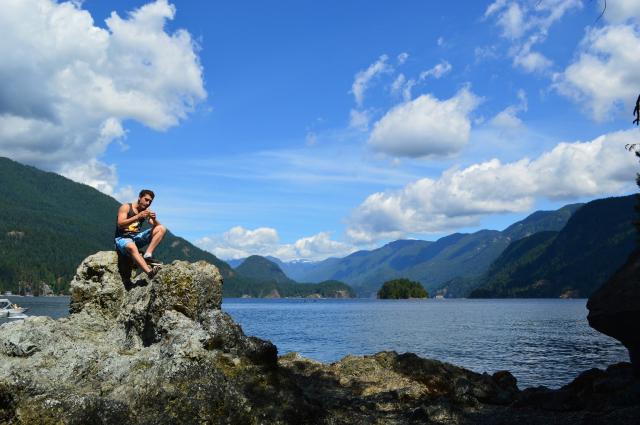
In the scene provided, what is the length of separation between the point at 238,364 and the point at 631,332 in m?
16.6

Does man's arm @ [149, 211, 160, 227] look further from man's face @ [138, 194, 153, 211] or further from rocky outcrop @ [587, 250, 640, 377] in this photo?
rocky outcrop @ [587, 250, 640, 377]

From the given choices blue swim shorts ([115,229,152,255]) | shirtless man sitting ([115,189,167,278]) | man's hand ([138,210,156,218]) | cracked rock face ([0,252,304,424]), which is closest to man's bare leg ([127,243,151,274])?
shirtless man sitting ([115,189,167,278])

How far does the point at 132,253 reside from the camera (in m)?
14.5

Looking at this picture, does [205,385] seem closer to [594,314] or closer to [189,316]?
[189,316]

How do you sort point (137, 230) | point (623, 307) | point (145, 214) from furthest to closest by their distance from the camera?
1. point (623, 307)
2. point (137, 230)
3. point (145, 214)

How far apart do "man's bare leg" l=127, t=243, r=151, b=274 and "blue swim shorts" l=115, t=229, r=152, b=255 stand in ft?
0.68

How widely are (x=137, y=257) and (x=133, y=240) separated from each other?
881 millimetres

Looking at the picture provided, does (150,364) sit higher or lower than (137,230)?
lower

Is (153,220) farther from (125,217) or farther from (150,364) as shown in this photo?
(150,364)

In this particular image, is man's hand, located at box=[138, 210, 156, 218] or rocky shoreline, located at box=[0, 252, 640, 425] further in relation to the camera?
man's hand, located at box=[138, 210, 156, 218]

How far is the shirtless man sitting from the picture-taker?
14672 mm

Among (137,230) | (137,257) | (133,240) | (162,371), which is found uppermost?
(137,230)

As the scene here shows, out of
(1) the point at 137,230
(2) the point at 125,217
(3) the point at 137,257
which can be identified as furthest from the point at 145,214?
(3) the point at 137,257

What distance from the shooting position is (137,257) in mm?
14352
